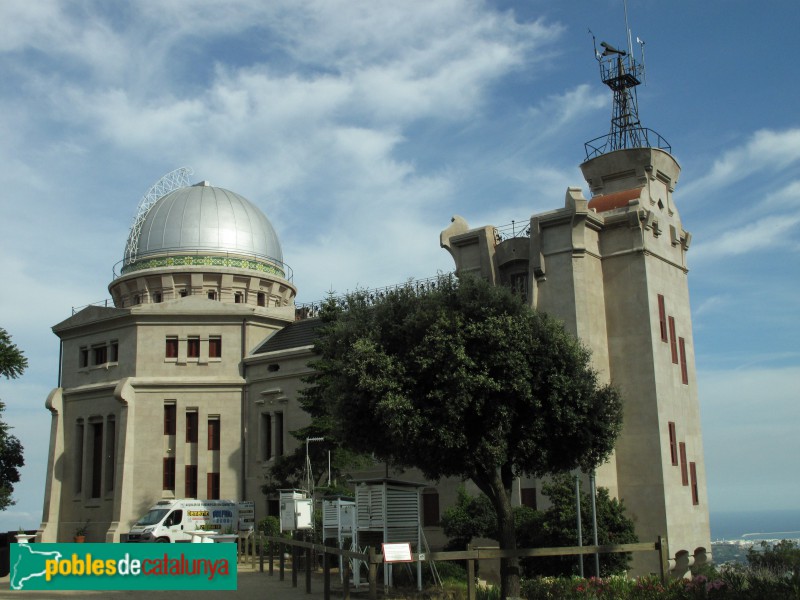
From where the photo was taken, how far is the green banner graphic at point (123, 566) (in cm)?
1900

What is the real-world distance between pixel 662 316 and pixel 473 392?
17.9 metres

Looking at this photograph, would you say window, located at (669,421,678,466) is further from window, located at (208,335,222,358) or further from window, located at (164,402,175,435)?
window, located at (164,402,175,435)

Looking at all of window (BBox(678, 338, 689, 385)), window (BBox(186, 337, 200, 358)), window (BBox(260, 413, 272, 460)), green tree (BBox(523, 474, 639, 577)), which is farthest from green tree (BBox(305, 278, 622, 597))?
window (BBox(186, 337, 200, 358))

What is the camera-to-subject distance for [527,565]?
26750mm

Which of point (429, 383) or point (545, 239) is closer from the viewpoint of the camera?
point (429, 383)

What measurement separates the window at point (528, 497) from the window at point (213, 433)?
22.5m

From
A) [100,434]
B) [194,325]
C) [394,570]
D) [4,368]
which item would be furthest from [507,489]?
[100,434]

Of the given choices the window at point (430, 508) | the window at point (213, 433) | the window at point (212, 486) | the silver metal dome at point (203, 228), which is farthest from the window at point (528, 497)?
the silver metal dome at point (203, 228)

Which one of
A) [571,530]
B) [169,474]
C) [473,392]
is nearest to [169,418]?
[169,474]

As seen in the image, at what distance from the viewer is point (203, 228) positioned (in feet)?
190

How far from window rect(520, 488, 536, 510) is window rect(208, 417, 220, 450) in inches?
887

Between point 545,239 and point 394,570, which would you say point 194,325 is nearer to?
point 545,239

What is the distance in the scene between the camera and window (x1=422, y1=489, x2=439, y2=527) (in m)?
38.8

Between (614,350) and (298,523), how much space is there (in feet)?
45.8
